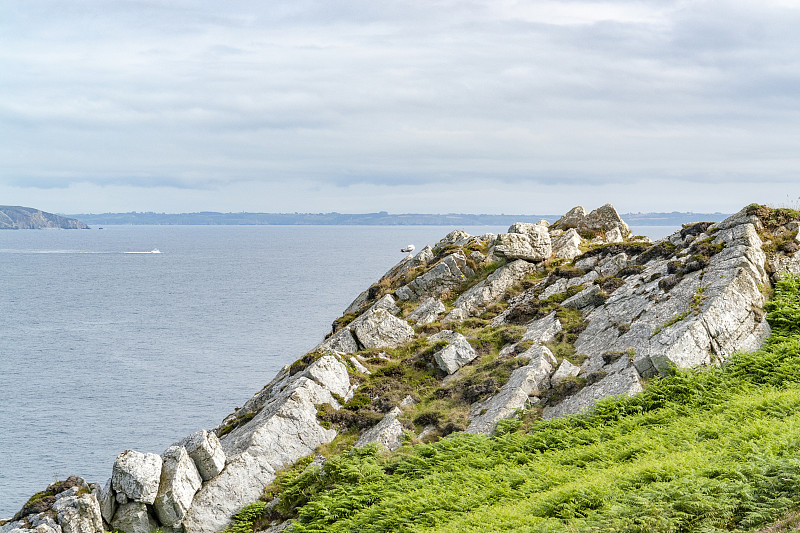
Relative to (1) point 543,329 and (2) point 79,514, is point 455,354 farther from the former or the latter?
(2) point 79,514

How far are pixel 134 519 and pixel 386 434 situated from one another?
10.6 m

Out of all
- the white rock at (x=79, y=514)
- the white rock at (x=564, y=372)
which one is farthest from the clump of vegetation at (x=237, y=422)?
the white rock at (x=564, y=372)

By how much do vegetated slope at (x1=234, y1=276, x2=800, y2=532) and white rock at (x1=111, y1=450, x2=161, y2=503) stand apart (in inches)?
153

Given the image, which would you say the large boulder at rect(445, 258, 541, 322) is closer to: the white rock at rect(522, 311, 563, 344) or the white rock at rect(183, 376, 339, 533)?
the white rock at rect(522, 311, 563, 344)

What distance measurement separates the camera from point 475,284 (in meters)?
Answer: 40.4

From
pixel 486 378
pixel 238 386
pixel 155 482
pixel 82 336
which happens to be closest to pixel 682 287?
pixel 486 378

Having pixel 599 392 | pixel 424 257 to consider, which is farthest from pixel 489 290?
pixel 599 392

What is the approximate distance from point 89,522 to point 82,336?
91.6 metres

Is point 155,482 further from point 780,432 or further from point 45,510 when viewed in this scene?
point 780,432

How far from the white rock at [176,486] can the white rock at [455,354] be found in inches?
512

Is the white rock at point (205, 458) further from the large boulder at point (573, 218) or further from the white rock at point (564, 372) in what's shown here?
the large boulder at point (573, 218)

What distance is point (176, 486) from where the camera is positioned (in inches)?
930

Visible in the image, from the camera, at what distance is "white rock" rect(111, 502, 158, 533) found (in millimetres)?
23188

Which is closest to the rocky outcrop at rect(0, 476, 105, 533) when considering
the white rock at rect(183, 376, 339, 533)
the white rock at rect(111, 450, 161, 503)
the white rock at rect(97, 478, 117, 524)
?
the white rock at rect(97, 478, 117, 524)
